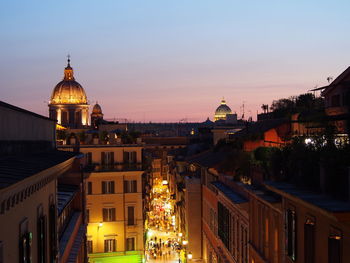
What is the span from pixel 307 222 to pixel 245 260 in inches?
430

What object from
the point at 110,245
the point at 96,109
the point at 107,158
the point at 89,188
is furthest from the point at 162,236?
the point at 96,109

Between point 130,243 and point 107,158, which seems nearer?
point 130,243

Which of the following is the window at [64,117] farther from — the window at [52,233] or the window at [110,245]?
the window at [52,233]

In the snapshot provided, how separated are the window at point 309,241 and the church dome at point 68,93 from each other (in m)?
126

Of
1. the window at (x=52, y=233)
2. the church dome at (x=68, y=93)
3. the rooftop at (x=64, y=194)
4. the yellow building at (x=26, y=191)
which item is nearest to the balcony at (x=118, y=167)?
the rooftop at (x=64, y=194)

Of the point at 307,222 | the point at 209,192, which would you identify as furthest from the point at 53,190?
the point at 209,192

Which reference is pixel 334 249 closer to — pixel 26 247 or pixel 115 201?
Answer: pixel 26 247

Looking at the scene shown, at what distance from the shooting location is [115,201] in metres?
39.1

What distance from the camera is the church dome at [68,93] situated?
435 feet

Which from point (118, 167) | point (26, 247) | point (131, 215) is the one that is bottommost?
point (131, 215)

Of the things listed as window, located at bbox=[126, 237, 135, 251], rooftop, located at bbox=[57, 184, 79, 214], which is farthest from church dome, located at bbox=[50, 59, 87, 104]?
rooftop, located at bbox=[57, 184, 79, 214]

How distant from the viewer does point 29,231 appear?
8109mm

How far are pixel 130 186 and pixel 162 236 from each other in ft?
80.0

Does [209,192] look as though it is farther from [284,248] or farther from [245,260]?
[284,248]
